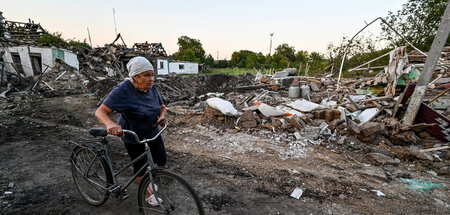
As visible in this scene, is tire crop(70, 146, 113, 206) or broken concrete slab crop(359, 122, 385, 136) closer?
tire crop(70, 146, 113, 206)

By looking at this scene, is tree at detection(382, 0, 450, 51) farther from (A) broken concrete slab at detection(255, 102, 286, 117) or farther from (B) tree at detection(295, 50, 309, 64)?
(B) tree at detection(295, 50, 309, 64)

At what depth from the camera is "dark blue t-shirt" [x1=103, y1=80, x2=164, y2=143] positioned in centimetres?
204

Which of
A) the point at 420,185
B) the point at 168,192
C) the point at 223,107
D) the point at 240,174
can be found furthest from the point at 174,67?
the point at 420,185

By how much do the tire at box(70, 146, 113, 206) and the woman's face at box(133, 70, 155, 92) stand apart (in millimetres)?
952

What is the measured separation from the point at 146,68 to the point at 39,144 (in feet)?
14.7

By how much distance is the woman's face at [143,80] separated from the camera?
209 centimetres

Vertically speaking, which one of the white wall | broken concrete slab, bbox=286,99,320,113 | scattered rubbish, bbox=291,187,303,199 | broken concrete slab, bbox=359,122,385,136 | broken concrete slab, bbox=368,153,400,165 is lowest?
scattered rubbish, bbox=291,187,303,199

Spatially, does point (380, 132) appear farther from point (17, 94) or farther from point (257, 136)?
point (17, 94)

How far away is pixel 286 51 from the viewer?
57281 millimetres

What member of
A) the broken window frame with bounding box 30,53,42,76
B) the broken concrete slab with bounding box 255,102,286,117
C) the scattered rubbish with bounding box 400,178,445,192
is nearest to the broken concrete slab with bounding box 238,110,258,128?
the broken concrete slab with bounding box 255,102,286,117

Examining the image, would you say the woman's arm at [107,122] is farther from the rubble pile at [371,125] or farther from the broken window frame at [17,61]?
the broken window frame at [17,61]

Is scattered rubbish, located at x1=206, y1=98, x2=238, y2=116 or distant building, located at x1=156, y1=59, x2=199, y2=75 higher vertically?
distant building, located at x1=156, y1=59, x2=199, y2=75

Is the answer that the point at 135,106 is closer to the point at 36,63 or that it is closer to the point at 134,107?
the point at 134,107

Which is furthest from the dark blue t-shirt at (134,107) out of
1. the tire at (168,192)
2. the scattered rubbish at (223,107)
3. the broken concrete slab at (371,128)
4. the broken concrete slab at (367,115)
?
the broken concrete slab at (367,115)
